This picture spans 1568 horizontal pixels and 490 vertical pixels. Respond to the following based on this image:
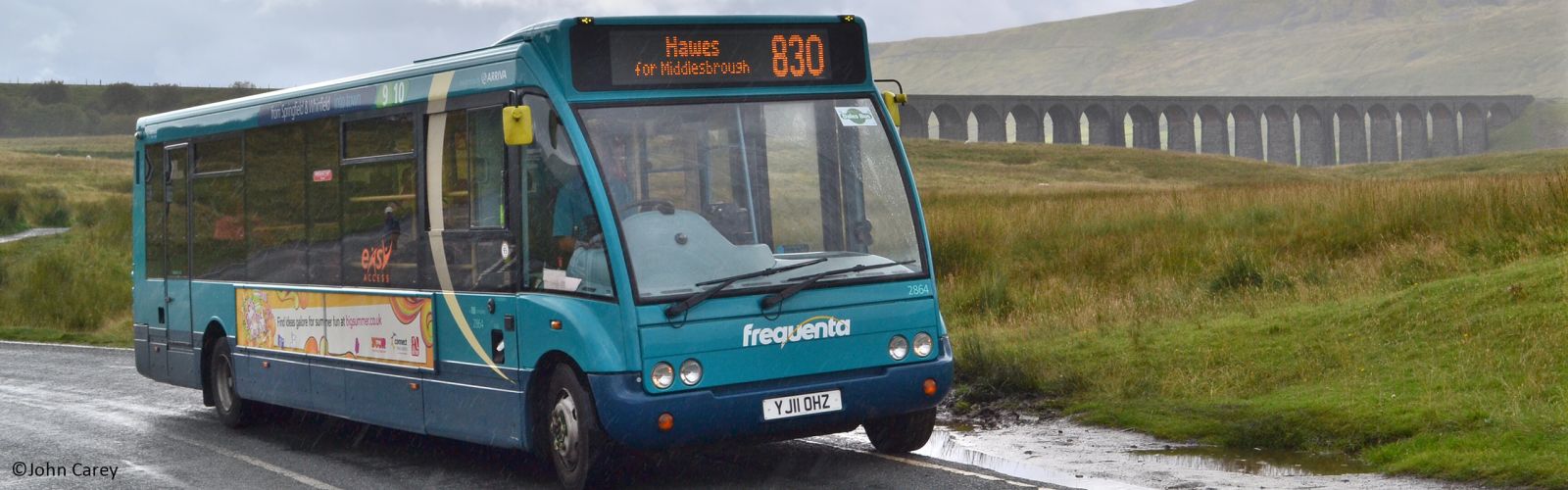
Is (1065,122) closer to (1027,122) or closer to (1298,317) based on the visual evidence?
(1027,122)

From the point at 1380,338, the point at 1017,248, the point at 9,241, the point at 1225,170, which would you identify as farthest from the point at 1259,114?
the point at 1380,338

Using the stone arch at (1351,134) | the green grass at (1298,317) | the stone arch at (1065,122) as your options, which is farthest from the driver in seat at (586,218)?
the stone arch at (1351,134)

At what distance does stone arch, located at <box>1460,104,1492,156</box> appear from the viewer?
505ft

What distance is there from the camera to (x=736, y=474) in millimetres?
8797

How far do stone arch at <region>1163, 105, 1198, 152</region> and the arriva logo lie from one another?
396 feet

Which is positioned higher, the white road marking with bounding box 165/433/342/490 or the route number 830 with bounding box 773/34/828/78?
the route number 830 with bounding box 773/34/828/78

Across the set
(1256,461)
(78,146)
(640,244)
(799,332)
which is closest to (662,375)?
(640,244)

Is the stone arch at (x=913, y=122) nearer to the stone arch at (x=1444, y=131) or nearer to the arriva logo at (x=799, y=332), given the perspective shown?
the stone arch at (x=1444, y=131)

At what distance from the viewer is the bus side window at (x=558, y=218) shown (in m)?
7.88

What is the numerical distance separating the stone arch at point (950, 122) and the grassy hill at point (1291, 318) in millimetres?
91668

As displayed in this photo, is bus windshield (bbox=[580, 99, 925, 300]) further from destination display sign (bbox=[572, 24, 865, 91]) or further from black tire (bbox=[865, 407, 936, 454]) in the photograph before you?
black tire (bbox=[865, 407, 936, 454])

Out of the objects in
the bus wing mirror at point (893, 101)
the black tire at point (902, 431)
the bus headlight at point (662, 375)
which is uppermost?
the bus wing mirror at point (893, 101)

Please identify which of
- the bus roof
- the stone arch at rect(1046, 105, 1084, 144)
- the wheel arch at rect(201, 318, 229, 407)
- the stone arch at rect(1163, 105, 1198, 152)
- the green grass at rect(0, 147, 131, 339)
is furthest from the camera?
the stone arch at rect(1163, 105, 1198, 152)

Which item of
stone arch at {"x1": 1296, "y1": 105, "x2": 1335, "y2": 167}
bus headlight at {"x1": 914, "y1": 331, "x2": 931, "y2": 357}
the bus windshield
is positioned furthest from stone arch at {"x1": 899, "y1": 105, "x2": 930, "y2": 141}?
bus headlight at {"x1": 914, "y1": 331, "x2": 931, "y2": 357}
